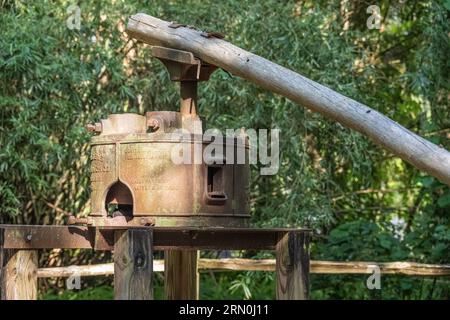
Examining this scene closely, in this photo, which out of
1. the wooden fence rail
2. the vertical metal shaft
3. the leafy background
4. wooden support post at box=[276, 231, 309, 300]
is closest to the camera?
wooden support post at box=[276, 231, 309, 300]

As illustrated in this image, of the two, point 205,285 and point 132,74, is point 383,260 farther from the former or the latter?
point 132,74

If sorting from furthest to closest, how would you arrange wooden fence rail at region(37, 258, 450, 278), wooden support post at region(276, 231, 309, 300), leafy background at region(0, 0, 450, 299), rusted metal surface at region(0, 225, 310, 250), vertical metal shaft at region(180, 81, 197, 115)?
leafy background at region(0, 0, 450, 299) < wooden fence rail at region(37, 258, 450, 278) < vertical metal shaft at region(180, 81, 197, 115) < wooden support post at region(276, 231, 309, 300) < rusted metal surface at region(0, 225, 310, 250)

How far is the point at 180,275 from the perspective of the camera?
18.8 ft

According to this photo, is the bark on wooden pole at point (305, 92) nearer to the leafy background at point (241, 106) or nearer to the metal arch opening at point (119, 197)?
the metal arch opening at point (119, 197)

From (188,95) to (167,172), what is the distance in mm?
515

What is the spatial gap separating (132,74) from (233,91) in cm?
105

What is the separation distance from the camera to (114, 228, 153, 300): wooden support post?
422 cm

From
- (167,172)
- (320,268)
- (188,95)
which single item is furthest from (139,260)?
(320,268)

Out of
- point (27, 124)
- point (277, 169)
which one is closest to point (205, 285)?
point (277, 169)

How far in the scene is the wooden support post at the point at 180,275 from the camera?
5.71m

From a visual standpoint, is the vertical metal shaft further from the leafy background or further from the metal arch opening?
the leafy background

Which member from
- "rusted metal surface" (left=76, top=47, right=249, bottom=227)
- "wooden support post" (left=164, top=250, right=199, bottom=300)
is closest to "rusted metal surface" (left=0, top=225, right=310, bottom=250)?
"rusted metal surface" (left=76, top=47, right=249, bottom=227)

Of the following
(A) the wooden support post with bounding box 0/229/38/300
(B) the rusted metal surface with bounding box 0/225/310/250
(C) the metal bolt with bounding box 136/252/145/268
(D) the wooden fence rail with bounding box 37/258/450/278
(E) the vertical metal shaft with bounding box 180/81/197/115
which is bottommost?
(D) the wooden fence rail with bounding box 37/258/450/278

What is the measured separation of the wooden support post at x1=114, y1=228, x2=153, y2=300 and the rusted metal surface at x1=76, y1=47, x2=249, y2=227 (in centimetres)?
36
